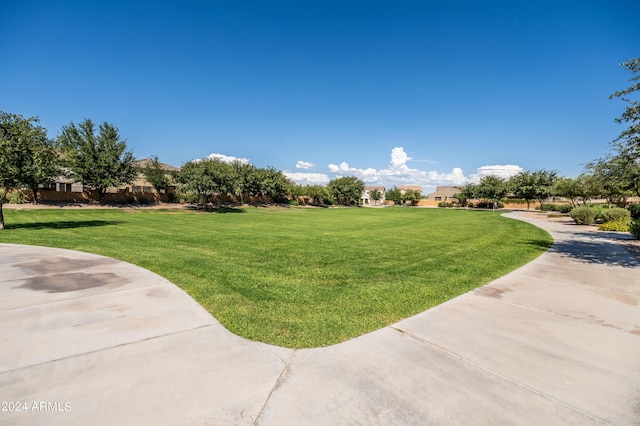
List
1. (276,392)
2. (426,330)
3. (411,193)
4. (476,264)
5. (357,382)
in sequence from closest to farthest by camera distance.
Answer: (276,392)
(357,382)
(426,330)
(476,264)
(411,193)

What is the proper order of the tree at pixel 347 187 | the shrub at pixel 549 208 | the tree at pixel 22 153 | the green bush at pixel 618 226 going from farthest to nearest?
the tree at pixel 347 187
the shrub at pixel 549 208
the green bush at pixel 618 226
the tree at pixel 22 153

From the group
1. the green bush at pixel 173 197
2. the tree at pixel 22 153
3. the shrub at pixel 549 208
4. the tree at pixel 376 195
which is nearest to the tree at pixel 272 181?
the green bush at pixel 173 197

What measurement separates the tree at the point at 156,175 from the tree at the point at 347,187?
135 feet

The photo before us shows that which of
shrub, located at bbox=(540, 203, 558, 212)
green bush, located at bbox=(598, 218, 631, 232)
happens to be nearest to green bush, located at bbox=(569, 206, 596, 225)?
green bush, located at bbox=(598, 218, 631, 232)

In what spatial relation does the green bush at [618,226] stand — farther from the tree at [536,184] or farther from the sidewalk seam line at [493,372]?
the tree at [536,184]

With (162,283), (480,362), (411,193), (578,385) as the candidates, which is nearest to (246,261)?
(162,283)

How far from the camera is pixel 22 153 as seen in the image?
13.5 metres

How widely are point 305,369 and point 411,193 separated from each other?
9088 cm

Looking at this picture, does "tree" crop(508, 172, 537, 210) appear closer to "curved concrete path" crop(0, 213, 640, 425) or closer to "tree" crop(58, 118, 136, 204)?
"curved concrete path" crop(0, 213, 640, 425)

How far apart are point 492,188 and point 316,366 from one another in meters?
63.3

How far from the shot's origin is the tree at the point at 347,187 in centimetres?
7519

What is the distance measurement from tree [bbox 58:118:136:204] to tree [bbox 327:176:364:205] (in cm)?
4817

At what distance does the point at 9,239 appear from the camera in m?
11.4

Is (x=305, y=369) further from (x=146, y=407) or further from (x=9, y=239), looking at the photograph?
(x=9, y=239)
